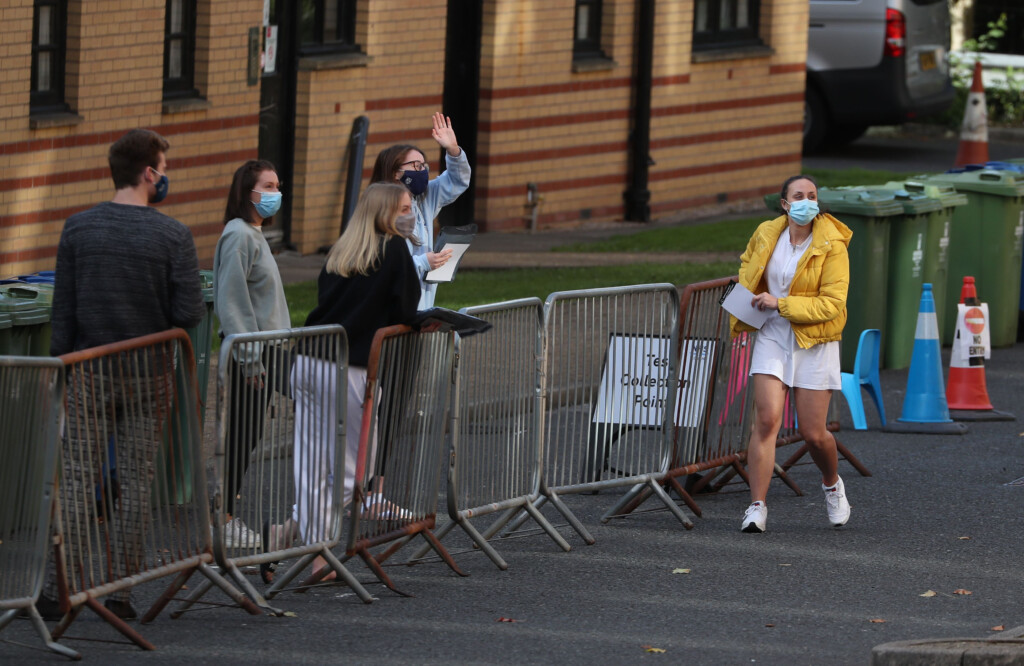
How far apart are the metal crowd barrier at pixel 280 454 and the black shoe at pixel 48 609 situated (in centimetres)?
49

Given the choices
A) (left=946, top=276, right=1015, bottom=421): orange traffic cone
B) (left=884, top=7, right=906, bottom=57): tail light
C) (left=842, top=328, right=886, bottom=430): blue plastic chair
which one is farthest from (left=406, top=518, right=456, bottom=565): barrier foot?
(left=884, top=7, right=906, bottom=57): tail light

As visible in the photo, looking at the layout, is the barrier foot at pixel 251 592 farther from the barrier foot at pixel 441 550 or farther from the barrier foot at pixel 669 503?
the barrier foot at pixel 669 503

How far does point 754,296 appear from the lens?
780 centimetres

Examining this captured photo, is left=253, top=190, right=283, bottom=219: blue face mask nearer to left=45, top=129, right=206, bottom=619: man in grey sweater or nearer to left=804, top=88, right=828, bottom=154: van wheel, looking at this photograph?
left=45, top=129, right=206, bottom=619: man in grey sweater

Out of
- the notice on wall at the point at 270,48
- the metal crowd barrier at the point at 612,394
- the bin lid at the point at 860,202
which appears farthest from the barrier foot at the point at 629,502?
Answer: the notice on wall at the point at 270,48

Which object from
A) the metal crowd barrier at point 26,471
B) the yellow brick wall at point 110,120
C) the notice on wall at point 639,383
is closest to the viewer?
the metal crowd barrier at point 26,471

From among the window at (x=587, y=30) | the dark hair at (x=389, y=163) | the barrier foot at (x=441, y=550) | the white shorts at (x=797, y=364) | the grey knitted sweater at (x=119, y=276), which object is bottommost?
the barrier foot at (x=441, y=550)

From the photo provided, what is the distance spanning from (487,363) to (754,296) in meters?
1.34

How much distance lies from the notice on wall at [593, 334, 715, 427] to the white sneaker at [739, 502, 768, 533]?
60 centimetres

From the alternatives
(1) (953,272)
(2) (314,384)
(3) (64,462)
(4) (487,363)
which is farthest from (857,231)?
(3) (64,462)

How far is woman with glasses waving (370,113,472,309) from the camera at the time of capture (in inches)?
305

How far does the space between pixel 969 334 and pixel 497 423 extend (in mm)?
4574

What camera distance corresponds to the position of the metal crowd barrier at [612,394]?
A: 7.77m

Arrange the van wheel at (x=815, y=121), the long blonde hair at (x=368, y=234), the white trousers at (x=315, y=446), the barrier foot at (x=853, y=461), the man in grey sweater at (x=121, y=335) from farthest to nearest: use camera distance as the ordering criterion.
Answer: the van wheel at (x=815, y=121), the barrier foot at (x=853, y=461), the long blonde hair at (x=368, y=234), the white trousers at (x=315, y=446), the man in grey sweater at (x=121, y=335)
